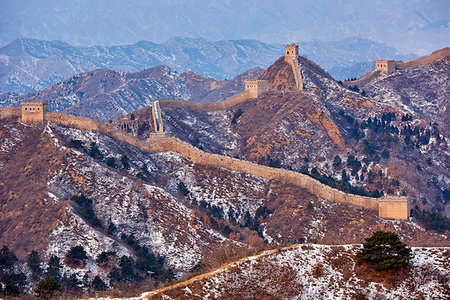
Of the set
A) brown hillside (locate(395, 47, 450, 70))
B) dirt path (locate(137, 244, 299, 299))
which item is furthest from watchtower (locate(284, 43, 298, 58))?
dirt path (locate(137, 244, 299, 299))

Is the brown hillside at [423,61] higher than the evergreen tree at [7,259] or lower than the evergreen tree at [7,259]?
higher

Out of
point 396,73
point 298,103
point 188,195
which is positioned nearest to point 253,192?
point 188,195

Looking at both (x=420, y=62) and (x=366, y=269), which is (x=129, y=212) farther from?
(x=420, y=62)

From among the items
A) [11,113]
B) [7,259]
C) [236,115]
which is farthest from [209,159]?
[236,115]

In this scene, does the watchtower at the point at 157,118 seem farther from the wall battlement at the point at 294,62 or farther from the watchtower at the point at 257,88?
the wall battlement at the point at 294,62

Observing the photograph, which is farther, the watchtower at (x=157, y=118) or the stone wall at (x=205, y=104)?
the stone wall at (x=205, y=104)

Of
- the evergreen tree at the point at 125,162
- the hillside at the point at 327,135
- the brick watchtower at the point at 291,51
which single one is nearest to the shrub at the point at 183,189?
the evergreen tree at the point at 125,162

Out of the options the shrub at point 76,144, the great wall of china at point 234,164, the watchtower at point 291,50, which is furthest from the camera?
the watchtower at point 291,50
